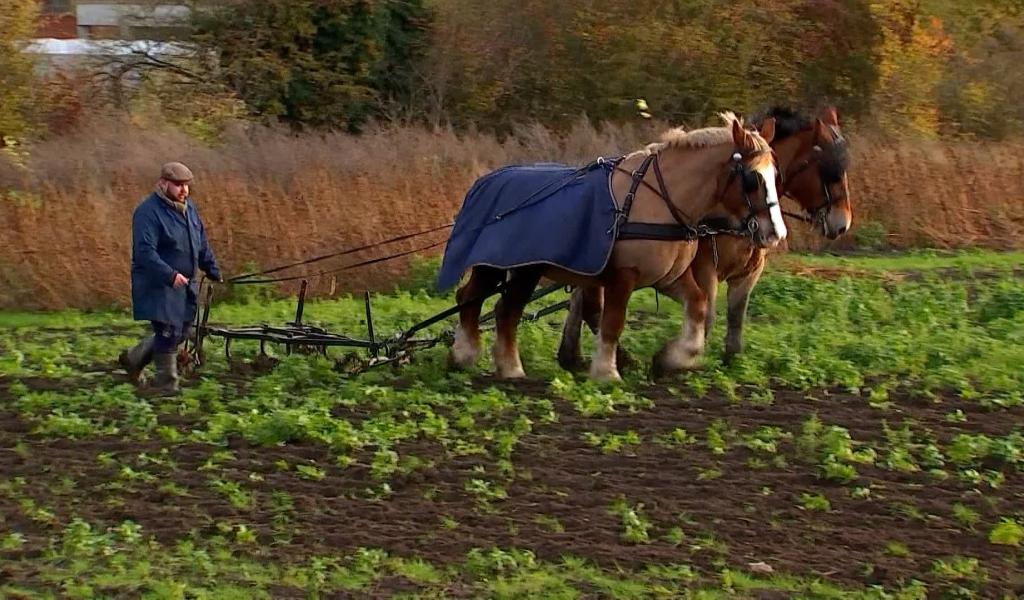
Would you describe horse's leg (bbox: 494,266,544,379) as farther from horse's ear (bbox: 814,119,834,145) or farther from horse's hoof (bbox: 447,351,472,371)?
horse's ear (bbox: 814,119,834,145)

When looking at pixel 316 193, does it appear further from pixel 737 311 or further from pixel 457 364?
pixel 737 311

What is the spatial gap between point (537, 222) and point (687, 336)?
4.34 ft

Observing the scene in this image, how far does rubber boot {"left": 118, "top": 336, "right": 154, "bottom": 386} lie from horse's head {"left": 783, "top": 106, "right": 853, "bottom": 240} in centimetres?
469

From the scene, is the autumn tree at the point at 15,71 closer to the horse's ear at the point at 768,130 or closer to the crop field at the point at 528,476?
the crop field at the point at 528,476

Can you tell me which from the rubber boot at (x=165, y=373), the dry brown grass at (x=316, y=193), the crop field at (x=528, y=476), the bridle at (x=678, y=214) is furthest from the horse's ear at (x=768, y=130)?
the dry brown grass at (x=316, y=193)

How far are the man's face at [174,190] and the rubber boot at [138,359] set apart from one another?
0.97 m

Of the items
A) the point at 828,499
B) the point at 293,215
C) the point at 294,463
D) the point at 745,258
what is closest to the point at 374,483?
the point at 294,463

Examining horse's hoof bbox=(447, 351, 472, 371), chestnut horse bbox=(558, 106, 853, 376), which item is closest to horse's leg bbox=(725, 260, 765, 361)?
chestnut horse bbox=(558, 106, 853, 376)

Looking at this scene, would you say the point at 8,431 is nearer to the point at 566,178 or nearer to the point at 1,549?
the point at 1,549

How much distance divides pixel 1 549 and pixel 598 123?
1750 cm

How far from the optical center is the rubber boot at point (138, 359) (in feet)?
30.7

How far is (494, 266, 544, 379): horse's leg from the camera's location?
32.1ft

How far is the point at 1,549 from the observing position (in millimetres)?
6066

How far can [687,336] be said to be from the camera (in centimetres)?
957
